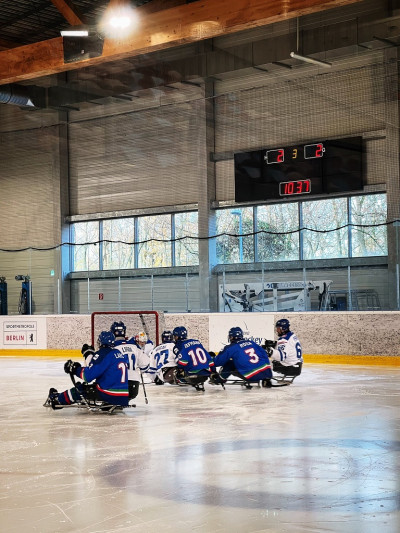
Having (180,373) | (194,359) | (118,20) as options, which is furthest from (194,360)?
(118,20)

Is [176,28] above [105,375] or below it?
above

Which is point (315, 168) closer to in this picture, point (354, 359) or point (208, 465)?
point (354, 359)

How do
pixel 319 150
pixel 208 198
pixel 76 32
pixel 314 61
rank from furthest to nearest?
pixel 208 198 < pixel 319 150 < pixel 314 61 < pixel 76 32

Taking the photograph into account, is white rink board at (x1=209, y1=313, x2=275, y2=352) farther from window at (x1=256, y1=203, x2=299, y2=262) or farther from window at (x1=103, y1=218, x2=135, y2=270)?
window at (x1=103, y1=218, x2=135, y2=270)

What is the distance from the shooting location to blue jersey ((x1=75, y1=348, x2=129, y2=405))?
26.2ft

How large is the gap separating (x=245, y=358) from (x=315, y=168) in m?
8.48

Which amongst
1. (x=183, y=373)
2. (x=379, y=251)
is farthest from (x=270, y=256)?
(x=183, y=373)

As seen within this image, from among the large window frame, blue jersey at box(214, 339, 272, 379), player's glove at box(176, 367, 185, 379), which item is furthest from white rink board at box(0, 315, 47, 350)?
blue jersey at box(214, 339, 272, 379)

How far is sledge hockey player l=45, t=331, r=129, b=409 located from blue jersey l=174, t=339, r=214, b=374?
89.5 inches

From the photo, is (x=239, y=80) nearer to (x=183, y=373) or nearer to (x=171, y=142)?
(x=171, y=142)

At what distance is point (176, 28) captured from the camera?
38.6 feet

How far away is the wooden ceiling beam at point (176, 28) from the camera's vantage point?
35.6ft

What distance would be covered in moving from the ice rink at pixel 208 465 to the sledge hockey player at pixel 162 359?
144cm

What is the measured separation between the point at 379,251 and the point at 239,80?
640cm
